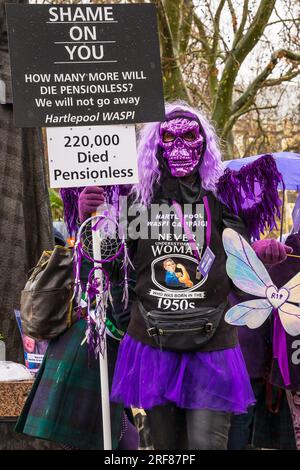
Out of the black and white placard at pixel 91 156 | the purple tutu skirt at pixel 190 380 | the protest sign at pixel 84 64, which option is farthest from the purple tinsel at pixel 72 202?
the purple tutu skirt at pixel 190 380

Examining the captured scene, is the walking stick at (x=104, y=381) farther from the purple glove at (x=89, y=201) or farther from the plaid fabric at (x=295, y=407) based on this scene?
the plaid fabric at (x=295, y=407)

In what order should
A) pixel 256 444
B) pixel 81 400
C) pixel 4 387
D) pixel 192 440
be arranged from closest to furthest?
pixel 192 440, pixel 81 400, pixel 4 387, pixel 256 444

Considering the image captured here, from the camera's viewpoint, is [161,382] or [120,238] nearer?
[161,382]

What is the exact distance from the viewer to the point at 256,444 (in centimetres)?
527

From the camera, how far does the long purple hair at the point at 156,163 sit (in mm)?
4078

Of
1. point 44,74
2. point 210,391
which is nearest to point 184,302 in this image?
point 210,391

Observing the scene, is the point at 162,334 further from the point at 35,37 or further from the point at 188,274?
the point at 35,37

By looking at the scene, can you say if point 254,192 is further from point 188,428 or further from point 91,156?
point 188,428

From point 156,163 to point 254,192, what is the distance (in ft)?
1.51

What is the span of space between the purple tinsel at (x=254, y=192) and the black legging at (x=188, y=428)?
902 mm

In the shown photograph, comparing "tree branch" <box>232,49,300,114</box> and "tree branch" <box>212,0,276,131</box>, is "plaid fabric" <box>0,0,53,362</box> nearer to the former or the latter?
"tree branch" <box>212,0,276,131</box>

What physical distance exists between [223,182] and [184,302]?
0.60 meters

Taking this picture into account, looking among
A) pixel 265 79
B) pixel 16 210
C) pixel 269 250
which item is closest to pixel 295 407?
pixel 269 250

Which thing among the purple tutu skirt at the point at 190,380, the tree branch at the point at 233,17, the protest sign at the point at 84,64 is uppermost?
the tree branch at the point at 233,17
